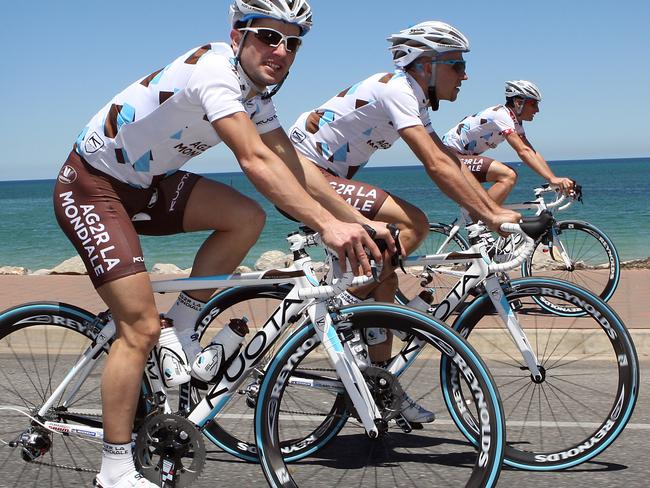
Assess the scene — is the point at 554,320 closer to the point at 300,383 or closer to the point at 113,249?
the point at 300,383

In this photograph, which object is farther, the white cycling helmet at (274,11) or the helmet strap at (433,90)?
the helmet strap at (433,90)

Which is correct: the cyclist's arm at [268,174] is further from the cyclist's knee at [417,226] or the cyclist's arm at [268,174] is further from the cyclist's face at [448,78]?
the cyclist's face at [448,78]

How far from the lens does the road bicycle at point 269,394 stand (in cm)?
379

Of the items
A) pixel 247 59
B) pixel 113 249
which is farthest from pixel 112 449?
pixel 247 59

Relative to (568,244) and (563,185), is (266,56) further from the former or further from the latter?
(568,244)

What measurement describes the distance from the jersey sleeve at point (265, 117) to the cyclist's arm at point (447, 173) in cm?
94

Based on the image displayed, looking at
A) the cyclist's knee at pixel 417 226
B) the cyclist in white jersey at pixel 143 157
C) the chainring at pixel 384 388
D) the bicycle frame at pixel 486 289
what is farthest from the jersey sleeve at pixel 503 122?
the cyclist in white jersey at pixel 143 157

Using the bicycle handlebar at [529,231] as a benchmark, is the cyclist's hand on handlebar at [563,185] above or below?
below

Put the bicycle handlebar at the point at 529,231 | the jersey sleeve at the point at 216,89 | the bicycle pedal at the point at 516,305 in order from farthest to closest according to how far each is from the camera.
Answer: the bicycle pedal at the point at 516,305
the bicycle handlebar at the point at 529,231
the jersey sleeve at the point at 216,89

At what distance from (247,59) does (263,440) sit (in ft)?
4.93

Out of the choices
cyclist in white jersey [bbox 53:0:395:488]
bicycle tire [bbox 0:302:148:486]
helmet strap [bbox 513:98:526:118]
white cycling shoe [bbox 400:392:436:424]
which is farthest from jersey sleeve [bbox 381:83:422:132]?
helmet strap [bbox 513:98:526:118]

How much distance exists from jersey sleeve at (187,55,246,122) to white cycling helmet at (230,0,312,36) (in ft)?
0.88

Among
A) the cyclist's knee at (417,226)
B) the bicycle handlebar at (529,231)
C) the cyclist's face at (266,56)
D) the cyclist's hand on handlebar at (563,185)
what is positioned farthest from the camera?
the cyclist's hand on handlebar at (563,185)

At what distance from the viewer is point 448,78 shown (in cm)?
534
